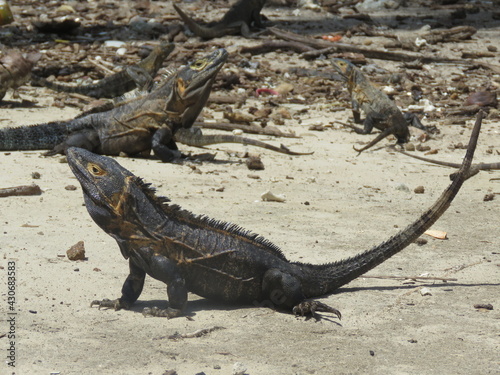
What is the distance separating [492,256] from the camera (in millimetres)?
6031

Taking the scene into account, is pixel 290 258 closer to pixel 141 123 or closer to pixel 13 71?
pixel 141 123

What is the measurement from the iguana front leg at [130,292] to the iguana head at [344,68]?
27.3 ft

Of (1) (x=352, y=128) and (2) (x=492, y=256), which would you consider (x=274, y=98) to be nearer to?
(1) (x=352, y=128)

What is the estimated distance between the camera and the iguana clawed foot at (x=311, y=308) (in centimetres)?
464

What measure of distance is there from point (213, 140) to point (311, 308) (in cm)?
534

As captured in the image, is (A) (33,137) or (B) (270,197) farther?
(A) (33,137)

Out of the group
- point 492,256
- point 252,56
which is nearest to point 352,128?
point 252,56

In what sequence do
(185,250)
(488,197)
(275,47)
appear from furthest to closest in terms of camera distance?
1. (275,47)
2. (488,197)
3. (185,250)

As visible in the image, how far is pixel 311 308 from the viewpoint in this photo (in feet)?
15.2

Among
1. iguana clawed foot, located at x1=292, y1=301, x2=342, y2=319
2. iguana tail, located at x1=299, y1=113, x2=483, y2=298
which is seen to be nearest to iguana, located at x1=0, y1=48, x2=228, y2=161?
iguana tail, located at x1=299, y1=113, x2=483, y2=298

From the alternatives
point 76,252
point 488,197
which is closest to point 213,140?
point 488,197

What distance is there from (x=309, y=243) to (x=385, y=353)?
2175 mm

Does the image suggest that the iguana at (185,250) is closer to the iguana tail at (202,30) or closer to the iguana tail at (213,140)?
the iguana tail at (213,140)

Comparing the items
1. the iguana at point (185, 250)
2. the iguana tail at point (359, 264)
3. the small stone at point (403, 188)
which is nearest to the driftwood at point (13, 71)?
the small stone at point (403, 188)
